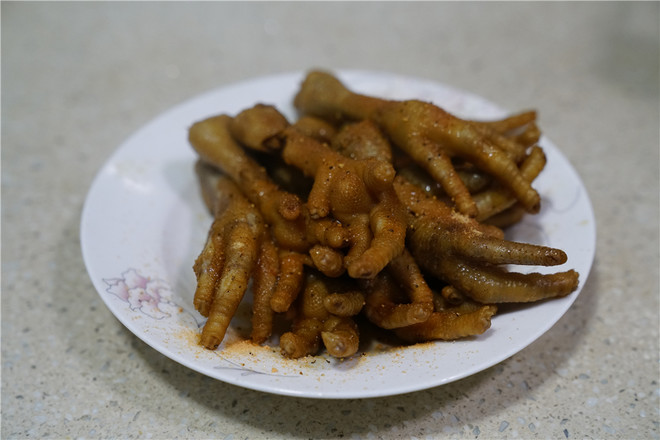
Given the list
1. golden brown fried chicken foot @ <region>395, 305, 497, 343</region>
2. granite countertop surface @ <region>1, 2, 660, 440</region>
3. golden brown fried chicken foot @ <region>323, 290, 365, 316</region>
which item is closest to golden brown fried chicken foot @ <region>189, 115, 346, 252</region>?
golden brown fried chicken foot @ <region>323, 290, 365, 316</region>

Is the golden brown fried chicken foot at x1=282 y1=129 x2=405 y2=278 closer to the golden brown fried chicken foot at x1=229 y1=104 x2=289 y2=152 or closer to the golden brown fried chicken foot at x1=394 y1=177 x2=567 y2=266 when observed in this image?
the golden brown fried chicken foot at x1=394 y1=177 x2=567 y2=266

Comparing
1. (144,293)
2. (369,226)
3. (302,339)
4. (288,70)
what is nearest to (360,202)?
(369,226)

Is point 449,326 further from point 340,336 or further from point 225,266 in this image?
point 225,266

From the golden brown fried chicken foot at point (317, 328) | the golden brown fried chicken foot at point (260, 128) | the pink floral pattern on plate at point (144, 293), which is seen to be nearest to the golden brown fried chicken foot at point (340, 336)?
the golden brown fried chicken foot at point (317, 328)

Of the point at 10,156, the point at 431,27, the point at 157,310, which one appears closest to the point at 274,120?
the point at 157,310

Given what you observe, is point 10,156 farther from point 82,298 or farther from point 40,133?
point 82,298
